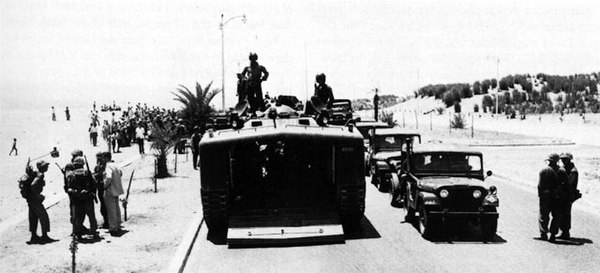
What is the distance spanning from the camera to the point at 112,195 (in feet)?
41.7

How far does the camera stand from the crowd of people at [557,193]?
11.6 metres

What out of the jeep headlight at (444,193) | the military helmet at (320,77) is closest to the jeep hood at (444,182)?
the jeep headlight at (444,193)

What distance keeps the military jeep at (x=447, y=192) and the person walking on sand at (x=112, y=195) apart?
19.6 feet

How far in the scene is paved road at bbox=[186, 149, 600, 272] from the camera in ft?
33.3

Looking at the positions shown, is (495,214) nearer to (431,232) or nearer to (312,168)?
(431,232)

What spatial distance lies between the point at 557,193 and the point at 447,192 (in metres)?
1.94

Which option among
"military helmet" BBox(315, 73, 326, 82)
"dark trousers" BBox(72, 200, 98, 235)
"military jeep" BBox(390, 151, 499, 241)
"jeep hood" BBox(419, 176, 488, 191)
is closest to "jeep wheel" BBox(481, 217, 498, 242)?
"military jeep" BBox(390, 151, 499, 241)

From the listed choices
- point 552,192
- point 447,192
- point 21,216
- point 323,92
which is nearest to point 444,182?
point 447,192

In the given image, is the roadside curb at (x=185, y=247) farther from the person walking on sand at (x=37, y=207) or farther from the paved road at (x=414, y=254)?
the person walking on sand at (x=37, y=207)

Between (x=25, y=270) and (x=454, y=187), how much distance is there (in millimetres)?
7520

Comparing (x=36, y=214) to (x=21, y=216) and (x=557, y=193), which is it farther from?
(x=557, y=193)

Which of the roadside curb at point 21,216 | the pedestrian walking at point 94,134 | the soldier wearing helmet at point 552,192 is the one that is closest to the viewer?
the soldier wearing helmet at point 552,192

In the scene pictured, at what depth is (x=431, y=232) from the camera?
473 inches

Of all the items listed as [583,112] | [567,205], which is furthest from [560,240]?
[583,112]
